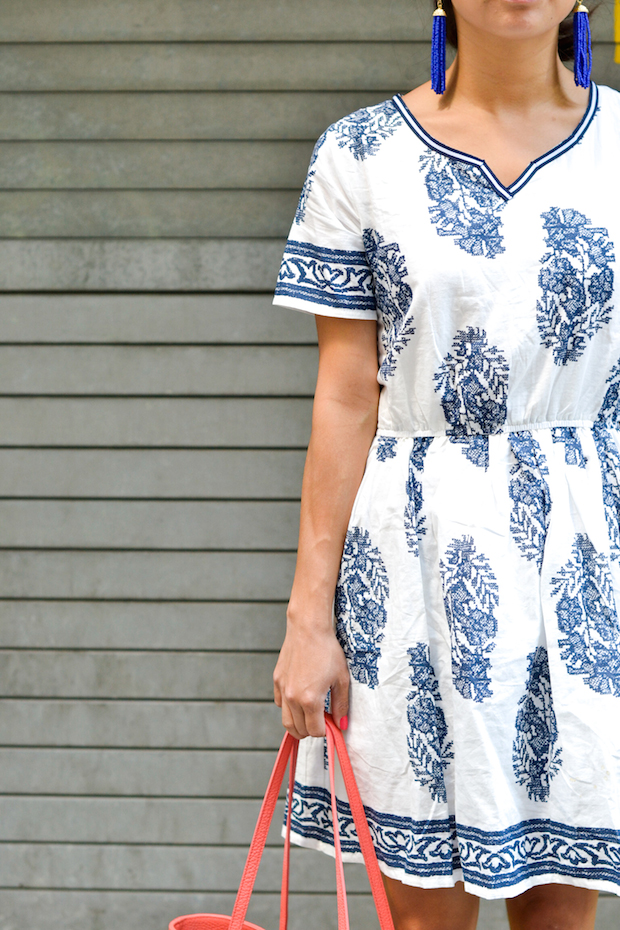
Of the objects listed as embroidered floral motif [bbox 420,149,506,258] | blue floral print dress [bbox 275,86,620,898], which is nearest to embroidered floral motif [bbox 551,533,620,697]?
blue floral print dress [bbox 275,86,620,898]

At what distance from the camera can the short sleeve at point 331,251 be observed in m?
1.22

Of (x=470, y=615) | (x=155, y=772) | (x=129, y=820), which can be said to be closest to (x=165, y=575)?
(x=155, y=772)

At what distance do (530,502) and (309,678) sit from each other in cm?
38

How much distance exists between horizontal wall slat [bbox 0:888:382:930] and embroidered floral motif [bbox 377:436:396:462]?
4.90 ft

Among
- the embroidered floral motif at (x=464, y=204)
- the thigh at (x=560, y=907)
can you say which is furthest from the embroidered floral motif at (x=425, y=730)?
the embroidered floral motif at (x=464, y=204)

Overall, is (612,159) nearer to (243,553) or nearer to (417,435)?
(417,435)

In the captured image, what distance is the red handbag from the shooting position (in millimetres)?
1104

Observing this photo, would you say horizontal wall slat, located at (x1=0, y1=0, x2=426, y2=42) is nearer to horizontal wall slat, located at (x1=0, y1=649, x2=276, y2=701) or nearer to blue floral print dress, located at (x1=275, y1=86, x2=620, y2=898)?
blue floral print dress, located at (x1=275, y1=86, x2=620, y2=898)

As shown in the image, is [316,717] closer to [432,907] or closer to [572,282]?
[432,907]

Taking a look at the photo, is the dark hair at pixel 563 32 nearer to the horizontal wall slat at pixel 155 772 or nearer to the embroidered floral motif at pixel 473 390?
the embroidered floral motif at pixel 473 390

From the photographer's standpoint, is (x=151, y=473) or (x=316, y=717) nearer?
(x=316, y=717)

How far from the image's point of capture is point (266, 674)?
227 cm

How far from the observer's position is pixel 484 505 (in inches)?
45.6

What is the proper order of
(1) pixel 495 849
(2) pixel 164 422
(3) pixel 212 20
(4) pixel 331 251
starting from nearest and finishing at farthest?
(1) pixel 495 849 < (4) pixel 331 251 < (3) pixel 212 20 < (2) pixel 164 422
